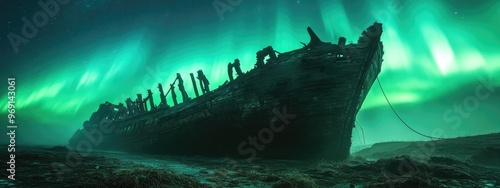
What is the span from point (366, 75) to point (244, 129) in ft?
23.2

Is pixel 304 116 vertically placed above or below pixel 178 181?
above

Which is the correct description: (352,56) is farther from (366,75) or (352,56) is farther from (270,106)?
(270,106)

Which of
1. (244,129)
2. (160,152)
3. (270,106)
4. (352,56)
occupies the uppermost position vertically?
(352,56)

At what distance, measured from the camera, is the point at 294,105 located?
12594 mm

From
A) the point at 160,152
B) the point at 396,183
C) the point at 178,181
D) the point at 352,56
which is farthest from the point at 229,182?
the point at 160,152

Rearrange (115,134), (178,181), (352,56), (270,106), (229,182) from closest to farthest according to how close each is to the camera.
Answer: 1. (178,181)
2. (229,182)
3. (352,56)
4. (270,106)
5. (115,134)

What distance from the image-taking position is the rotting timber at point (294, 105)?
12.2 meters

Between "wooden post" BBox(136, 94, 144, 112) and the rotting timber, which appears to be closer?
the rotting timber

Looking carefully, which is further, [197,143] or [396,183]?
[197,143]

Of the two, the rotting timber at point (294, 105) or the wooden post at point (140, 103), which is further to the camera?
the wooden post at point (140, 103)

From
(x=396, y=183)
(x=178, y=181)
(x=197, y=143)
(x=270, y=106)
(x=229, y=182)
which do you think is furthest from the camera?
(x=197, y=143)

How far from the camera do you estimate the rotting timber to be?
39.9 ft

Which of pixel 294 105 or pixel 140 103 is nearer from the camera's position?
pixel 294 105

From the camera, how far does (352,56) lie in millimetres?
12258
